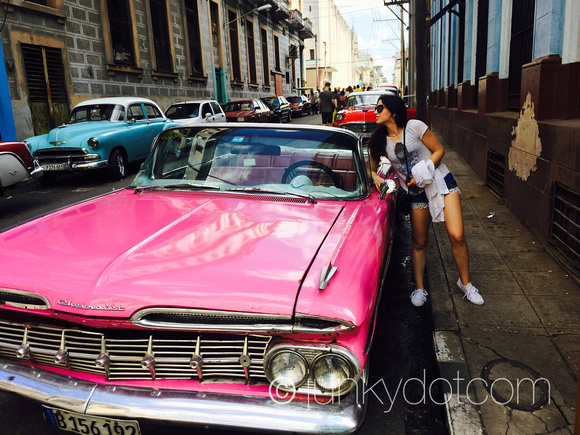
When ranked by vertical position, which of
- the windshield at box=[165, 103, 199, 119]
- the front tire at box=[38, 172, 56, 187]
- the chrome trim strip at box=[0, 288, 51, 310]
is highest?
the windshield at box=[165, 103, 199, 119]

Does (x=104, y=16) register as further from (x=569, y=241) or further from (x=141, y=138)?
(x=569, y=241)

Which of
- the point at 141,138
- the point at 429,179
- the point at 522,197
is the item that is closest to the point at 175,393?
the point at 429,179

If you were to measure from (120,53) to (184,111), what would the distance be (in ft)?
14.9

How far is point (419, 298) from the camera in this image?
3.70 metres

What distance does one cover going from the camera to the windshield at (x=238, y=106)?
19.8 meters

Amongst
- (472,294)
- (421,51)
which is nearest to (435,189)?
(472,294)

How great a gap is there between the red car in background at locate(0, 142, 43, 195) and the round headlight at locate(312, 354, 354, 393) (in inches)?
253

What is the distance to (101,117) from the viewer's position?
10523mm

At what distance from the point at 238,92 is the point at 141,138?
762 inches

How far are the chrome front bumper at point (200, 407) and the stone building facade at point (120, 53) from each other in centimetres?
1298

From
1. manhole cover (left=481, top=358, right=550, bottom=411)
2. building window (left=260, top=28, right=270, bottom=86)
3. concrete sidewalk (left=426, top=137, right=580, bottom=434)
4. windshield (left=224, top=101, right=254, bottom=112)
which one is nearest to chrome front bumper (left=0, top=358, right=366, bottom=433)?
concrete sidewalk (left=426, top=137, right=580, bottom=434)

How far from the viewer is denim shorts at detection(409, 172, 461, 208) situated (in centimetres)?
352

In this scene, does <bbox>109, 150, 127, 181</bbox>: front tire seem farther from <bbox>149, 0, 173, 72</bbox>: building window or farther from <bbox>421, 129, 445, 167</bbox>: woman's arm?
<bbox>149, 0, 173, 72</bbox>: building window

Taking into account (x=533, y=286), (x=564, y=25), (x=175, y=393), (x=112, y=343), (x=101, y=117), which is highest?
(x=564, y=25)
